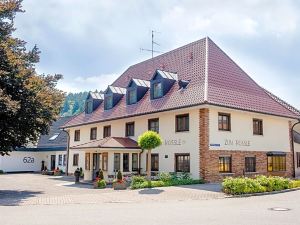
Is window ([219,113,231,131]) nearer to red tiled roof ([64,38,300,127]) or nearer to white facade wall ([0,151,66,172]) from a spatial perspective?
red tiled roof ([64,38,300,127])

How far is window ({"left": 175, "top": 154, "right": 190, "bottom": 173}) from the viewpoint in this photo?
2472cm

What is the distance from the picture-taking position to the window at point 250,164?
1040 inches

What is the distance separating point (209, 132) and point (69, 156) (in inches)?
826

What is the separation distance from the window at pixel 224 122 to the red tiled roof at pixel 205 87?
0.97 m

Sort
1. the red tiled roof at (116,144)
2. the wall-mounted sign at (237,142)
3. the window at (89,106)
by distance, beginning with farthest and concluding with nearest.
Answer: the window at (89,106) < the red tiled roof at (116,144) < the wall-mounted sign at (237,142)

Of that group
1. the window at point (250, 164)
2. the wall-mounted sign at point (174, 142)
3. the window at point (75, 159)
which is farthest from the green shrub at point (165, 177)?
the window at point (75, 159)

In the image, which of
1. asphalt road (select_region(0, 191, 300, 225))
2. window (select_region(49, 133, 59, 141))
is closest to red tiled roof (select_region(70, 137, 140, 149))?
asphalt road (select_region(0, 191, 300, 225))

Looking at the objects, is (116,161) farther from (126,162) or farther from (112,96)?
(112,96)

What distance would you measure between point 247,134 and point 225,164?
3.21m

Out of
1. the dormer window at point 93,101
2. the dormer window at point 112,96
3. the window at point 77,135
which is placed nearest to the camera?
the dormer window at point 112,96

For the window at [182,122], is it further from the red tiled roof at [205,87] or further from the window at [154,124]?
the window at [154,124]

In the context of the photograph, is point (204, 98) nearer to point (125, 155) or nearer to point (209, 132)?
point (209, 132)

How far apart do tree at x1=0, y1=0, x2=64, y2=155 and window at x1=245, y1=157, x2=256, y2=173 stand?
45.0ft

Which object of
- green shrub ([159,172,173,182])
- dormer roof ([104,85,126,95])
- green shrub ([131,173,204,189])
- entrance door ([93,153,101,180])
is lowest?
green shrub ([131,173,204,189])
